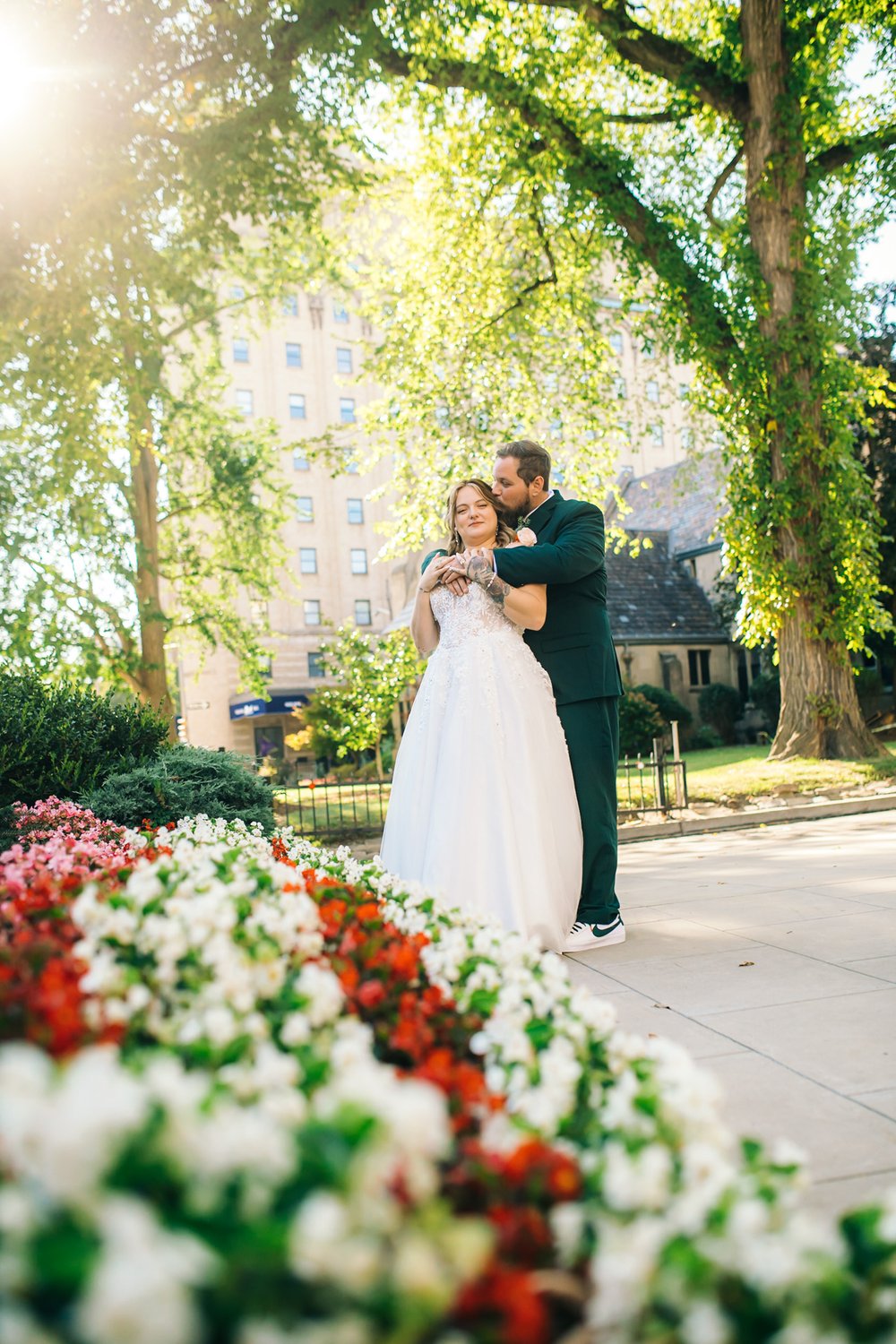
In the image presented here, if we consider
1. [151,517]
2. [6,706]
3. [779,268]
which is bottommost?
[6,706]

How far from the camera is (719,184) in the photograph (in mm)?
17297

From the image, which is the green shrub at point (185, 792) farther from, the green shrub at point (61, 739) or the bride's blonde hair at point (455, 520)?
the bride's blonde hair at point (455, 520)

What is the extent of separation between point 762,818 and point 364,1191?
12042 mm

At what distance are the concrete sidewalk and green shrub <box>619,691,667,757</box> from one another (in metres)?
19.6

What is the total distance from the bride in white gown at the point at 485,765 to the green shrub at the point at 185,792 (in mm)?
2279

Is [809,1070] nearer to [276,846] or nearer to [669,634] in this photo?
[276,846]

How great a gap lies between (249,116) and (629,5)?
319 inches

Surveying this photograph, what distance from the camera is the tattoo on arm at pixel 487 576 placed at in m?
5.27

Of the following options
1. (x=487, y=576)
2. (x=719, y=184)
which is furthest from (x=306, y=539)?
(x=487, y=576)

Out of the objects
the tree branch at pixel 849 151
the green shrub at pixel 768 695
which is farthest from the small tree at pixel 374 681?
the green shrub at pixel 768 695

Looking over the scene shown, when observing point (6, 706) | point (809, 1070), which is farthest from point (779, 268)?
point (809, 1070)

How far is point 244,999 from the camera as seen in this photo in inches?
70.7

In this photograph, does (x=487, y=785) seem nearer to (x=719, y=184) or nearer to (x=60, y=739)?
(x=60, y=739)

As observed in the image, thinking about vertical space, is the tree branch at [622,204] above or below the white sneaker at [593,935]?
above
